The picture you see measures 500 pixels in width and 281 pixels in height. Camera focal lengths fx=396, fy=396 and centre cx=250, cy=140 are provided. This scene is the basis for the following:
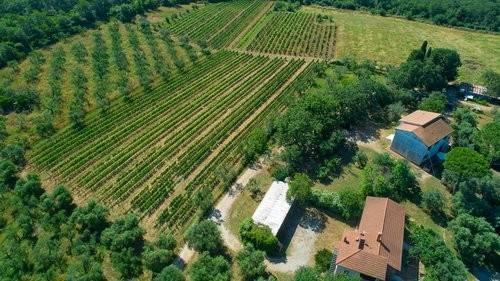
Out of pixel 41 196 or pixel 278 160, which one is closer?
pixel 41 196

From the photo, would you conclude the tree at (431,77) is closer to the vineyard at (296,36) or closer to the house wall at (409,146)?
the house wall at (409,146)

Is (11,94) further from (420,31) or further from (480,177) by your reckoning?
(420,31)

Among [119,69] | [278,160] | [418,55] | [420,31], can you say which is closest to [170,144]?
[278,160]

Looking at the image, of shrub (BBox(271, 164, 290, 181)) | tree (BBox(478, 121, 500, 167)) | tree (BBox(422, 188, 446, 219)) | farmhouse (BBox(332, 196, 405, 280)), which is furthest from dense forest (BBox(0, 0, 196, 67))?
tree (BBox(478, 121, 500, 167))

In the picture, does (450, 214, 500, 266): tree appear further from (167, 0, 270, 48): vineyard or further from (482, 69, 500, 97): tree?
(167, 0, 270, 48): vineyard

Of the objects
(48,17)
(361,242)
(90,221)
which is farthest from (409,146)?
(48,17)

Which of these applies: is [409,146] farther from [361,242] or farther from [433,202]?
[361,242]
